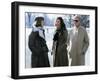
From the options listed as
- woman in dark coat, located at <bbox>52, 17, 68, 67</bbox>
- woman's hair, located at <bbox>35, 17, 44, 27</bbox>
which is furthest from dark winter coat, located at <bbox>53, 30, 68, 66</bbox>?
woman's hair, located at <bbox>35, 17, 44, 27</bbox>

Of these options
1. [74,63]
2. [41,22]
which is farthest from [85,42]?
[41,22]

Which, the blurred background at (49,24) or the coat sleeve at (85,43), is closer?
the blurred background at (49,24)

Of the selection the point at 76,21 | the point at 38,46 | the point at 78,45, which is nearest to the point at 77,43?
the point at 78,45

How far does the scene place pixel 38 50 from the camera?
4.50 feet

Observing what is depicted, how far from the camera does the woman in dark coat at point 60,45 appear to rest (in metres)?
1.41

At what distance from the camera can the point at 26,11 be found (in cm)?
133

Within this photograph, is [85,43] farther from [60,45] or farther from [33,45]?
[33,45]

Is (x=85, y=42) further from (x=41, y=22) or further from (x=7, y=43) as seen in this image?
(x=7, y=43)

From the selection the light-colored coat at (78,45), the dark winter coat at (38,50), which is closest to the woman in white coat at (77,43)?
the light-colored coat at (78,45)

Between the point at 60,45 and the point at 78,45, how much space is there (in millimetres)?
106

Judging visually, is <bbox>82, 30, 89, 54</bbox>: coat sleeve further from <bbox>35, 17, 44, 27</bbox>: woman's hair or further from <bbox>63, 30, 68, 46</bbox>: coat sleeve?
<bbox>35, 17, 44, 27</bbox>: woman's hair

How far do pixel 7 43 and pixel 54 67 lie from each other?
0.88 ft

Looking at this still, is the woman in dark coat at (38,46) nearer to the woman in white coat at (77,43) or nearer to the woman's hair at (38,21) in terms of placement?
the woman's hair at (38,21)

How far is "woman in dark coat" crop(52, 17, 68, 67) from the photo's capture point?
1.41m
